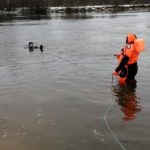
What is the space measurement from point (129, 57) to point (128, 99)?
5.43 ft

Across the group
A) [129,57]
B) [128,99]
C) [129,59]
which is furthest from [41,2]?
[128,99]

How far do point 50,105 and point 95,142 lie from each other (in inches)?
126

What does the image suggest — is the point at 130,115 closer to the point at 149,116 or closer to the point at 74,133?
the point at 149,116

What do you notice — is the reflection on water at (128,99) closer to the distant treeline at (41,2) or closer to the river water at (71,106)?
the river water at (71,106)

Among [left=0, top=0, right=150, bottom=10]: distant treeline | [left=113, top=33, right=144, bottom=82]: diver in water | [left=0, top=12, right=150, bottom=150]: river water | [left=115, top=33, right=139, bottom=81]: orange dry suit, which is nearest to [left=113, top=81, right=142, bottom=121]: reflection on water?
[left=0, top=12, right=150, bottom=150]: river water

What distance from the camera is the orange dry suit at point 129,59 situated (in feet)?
42.5

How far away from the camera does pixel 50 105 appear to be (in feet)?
38.9

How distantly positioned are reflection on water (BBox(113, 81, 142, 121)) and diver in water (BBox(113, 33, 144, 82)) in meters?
0.45

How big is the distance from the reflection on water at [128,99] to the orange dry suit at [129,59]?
564 millimetres

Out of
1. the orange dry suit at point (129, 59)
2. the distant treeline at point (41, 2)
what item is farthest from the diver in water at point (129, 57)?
the distant treeline at point (41, 2)

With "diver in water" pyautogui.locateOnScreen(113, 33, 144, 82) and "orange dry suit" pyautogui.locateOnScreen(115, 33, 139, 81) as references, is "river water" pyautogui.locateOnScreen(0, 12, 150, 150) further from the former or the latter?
"orange dry suit" pyautogui.locateOnScreen(115, 33, 139, 81)

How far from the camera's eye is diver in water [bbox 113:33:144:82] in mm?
12914

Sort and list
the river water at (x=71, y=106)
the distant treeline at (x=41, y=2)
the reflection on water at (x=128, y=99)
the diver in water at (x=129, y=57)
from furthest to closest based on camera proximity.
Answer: the distant treeline at (x=41, y=2), the diver in water at (x=129, y=57), the reflection on water at (x=128, y=99), the river water at (x=71, y=106)

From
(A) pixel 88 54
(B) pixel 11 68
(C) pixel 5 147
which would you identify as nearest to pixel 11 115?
(C) pixel 5 147
